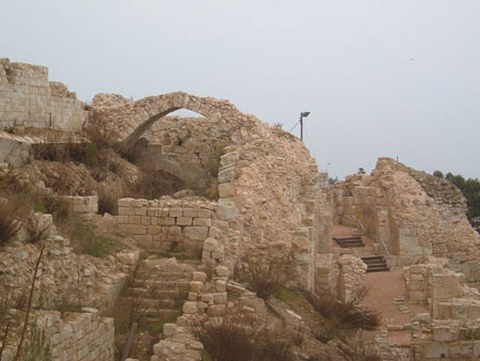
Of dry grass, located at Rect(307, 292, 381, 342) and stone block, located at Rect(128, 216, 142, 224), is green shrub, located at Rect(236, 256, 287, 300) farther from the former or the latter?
stone block, located at Rect(128, 216, 142, 224)

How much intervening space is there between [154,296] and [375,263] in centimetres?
1142

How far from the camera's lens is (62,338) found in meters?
5.80

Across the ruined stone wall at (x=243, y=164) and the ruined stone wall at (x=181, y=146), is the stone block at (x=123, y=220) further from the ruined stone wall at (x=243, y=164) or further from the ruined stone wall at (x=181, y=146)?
the ruined stone wall at (x=181, y=146)

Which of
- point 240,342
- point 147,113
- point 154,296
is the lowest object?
point 240,342

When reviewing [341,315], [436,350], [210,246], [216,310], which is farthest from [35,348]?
[436,350]

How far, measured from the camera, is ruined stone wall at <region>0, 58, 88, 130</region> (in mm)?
13953

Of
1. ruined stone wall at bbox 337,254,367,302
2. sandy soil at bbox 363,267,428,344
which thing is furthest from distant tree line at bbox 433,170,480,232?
ruined stone wall at bbox 337,254,367,302

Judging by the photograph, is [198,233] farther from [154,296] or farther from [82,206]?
[82,206]

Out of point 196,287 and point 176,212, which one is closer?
point 196,287

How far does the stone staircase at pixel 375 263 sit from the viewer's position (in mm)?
17980

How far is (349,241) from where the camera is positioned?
19750mm

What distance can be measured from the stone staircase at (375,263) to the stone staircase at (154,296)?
10205mm

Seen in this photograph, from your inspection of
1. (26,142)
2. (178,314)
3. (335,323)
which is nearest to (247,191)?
(335,323)

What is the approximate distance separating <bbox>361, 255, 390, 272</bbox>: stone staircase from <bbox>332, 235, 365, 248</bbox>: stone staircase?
99cm
